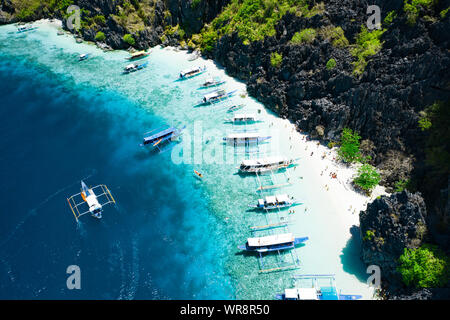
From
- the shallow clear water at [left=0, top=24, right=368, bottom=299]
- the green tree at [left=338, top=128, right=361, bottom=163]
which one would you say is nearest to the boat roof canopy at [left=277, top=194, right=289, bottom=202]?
the shallow clear water at [left=0, top=24, right=368, bottom=299]

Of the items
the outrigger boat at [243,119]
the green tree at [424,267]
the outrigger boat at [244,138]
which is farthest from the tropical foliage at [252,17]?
the green tree at [424,267]

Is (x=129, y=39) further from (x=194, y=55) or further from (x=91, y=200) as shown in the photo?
(x=91, y=200)

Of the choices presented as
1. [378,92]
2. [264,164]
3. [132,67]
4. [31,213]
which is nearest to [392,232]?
[264,164]

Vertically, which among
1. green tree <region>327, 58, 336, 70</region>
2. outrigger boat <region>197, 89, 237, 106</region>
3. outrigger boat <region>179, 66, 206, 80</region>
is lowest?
outrigger boat <region>197, 89, 237, 106</region>

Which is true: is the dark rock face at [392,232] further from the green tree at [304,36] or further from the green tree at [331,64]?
the green tree at [304,36]

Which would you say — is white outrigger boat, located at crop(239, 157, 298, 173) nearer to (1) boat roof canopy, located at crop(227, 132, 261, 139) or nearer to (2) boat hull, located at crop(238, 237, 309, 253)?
(1) boat roof canopy, located at crop(227, 132, 261, 139)
